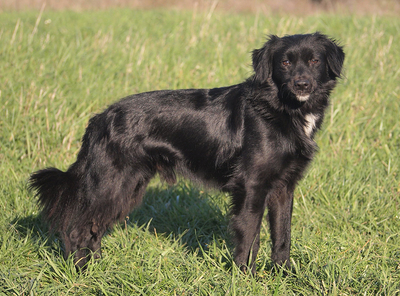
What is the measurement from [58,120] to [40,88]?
0.71 m

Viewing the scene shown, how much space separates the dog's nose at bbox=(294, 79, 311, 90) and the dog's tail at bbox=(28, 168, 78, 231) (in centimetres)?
188

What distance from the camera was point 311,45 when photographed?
3.08 m

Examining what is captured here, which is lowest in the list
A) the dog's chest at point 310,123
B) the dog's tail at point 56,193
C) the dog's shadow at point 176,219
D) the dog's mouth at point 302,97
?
the dog's shadow at point 176,219

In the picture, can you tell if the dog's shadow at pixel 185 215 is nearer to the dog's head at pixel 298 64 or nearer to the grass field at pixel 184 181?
the grass field at pixel 184 181

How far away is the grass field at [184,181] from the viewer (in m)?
2.85

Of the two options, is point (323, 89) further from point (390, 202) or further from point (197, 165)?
point (390, 202)

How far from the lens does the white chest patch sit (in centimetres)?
308

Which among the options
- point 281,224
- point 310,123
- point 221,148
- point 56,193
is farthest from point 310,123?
point 56,193

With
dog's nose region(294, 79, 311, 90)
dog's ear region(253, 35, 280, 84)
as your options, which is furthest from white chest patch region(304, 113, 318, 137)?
dog's ear region(253, 35, 280, 84)

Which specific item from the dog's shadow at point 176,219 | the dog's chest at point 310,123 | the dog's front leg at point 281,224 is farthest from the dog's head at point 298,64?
the dog's shadow at point 176,219

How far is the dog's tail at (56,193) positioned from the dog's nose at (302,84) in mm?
1875

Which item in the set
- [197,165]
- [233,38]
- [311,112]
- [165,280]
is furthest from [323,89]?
[233,38]

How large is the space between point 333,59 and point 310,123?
530mm

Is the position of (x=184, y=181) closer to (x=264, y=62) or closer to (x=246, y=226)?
(x=246, y=226)
